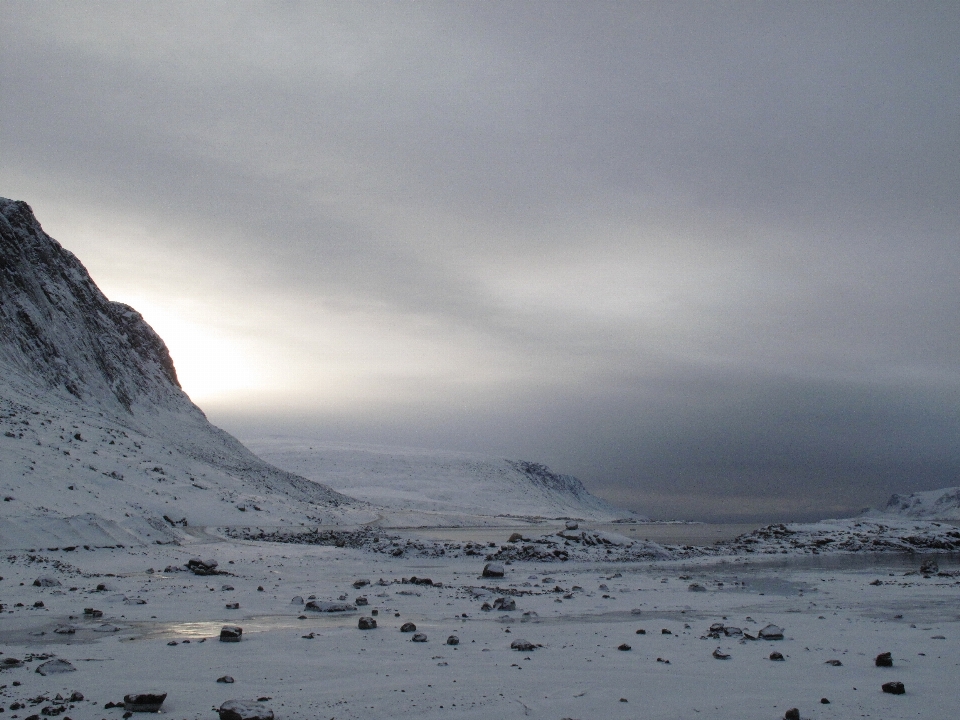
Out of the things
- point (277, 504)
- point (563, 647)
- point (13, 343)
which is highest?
point (13, 343)

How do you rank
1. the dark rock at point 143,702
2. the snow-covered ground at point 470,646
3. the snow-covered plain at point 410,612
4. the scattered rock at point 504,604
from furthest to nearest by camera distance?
the scattered rock at point 504,604, the snow-covered plain at point 410,612, the snow-covered ground at point 470,646, the dark rock at point 143,702

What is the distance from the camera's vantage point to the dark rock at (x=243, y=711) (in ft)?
28.7

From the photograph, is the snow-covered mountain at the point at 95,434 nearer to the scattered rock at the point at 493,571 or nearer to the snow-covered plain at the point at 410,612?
the snow-covered plain at the point at 410,612

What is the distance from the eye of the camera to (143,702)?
30.6ft

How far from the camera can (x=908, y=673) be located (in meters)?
12.4

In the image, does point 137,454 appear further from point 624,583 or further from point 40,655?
point 40,655

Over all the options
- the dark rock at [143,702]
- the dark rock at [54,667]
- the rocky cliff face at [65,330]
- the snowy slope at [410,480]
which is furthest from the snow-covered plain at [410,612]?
the snowy slope at [410,480]

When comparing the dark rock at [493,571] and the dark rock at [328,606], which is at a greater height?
the dark rock at [328,606]

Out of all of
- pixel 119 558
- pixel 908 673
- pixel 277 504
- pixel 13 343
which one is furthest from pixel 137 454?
pixel 908 673

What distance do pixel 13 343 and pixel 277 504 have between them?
101 feet

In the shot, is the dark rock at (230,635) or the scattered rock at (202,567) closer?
the dark rock at (230,635)

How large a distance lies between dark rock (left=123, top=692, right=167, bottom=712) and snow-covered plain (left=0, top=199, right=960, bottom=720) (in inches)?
6.3

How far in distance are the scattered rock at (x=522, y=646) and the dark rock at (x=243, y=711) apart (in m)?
6.07

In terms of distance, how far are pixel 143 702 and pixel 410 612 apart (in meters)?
10.5
